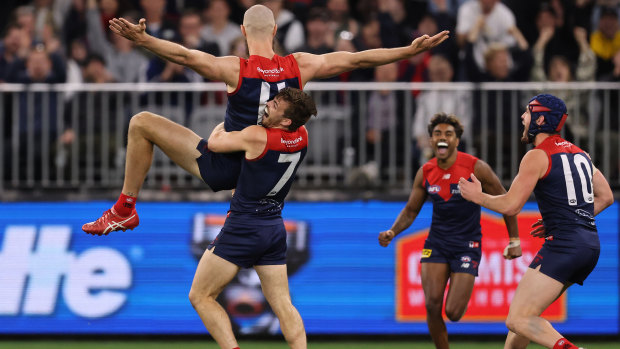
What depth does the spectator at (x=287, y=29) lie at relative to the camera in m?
14.3

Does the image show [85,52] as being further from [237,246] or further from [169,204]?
[237,246]

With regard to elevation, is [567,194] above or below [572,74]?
below

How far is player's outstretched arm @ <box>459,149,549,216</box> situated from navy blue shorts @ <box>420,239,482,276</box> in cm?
198

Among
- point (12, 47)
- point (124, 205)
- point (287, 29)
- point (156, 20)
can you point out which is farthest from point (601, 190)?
point (12, 47)

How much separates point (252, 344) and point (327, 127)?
9.57 ft

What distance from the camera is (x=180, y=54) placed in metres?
8.13

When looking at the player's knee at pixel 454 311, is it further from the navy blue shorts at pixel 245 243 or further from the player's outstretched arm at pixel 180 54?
the player's outstretched arm at pixel 180 54

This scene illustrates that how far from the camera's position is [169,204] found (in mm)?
13172

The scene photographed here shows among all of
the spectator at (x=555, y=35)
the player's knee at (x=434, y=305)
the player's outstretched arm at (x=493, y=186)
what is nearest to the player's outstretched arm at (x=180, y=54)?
the player's outstretched arm at (x=493, y=186)

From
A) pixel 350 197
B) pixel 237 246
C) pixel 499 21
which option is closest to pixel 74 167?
pixel 350 197

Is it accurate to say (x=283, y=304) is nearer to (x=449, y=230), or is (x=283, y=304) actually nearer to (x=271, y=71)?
(x=271, y=71)

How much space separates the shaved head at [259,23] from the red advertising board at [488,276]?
5.12 meters

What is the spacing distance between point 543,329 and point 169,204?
6.21 metres

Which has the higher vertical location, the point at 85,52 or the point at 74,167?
the point at 85,52
